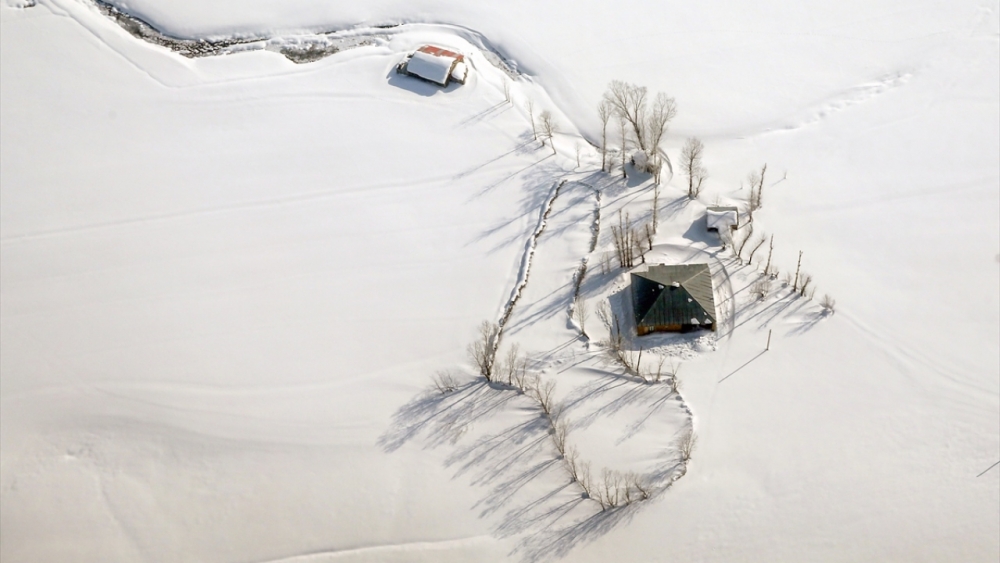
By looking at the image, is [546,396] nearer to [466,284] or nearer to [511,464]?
[511,464]

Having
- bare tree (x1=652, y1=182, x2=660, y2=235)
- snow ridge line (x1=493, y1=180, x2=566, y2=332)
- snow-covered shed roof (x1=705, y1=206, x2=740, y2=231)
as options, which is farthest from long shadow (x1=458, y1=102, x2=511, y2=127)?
snow-covered shed roof (x1=705, y1=206, x2=740, y2=231)

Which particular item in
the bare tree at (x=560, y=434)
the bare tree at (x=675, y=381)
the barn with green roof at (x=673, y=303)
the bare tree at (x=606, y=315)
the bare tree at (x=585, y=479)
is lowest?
the bare tree at (x=585, y=479)

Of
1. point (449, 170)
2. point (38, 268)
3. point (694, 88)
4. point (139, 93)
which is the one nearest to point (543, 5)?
point (694, 88)

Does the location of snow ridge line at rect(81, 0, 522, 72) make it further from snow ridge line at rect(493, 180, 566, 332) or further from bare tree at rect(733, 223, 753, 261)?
bare tree at rect(733, 223, 753, 261)

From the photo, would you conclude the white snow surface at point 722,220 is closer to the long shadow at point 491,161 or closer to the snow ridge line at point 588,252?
the snow ridge line at point 588,252

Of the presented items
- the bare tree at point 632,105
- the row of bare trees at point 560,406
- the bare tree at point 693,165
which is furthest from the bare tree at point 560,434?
the bare tree at point 632,105

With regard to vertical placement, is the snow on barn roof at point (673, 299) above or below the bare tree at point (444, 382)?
above

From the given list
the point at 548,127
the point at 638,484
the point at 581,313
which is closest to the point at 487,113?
the point at 548,127
